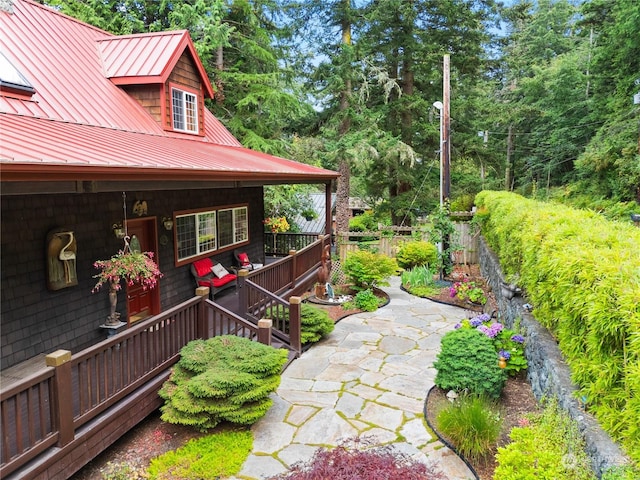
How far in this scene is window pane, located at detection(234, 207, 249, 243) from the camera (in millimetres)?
10647

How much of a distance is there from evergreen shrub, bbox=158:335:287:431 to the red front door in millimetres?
2784

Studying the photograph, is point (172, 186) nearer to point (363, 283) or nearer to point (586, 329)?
point (586, 329)

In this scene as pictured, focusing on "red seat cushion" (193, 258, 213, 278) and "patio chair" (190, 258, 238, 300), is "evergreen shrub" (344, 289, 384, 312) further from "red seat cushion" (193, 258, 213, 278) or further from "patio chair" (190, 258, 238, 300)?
"red seat cushion" (193, 258, 213, 278)

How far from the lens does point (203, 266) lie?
895 cm

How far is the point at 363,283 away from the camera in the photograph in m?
10.5

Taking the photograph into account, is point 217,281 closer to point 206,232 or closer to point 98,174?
point 206,232

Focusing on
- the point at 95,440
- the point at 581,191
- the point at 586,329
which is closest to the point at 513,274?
the point at 586,329

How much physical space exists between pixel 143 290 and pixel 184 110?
4261mm

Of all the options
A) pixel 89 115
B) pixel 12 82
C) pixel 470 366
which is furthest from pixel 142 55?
pixel 470 366

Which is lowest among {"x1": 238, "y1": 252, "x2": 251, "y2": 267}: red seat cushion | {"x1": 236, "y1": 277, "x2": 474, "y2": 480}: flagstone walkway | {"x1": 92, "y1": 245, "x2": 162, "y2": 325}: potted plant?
{"x1": 236, "y1": 277, "x2": 474, "y2": 480}: flagstone walkway

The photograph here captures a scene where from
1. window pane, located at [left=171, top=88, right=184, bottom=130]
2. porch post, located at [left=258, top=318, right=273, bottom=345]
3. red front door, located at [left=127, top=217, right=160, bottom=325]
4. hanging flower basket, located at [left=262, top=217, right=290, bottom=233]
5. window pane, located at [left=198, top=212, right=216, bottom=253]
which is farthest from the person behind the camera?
hanging flower basket, located at [left=262, top=217, right=290, bottom=233]

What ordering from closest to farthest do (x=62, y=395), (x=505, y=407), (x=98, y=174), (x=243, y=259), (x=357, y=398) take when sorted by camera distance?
(x=62, y=395) < (x=98, y=174) < (x=505, y=407) < (x=357, y=398) < (x=243, y=259)

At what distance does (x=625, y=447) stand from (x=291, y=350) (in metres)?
4.86

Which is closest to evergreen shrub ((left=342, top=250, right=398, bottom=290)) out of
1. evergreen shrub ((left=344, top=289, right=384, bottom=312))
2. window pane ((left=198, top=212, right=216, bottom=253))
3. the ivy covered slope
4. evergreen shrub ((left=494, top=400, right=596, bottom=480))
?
evergreen shrub ((left=344, top=289, right=384, bottom=312))
